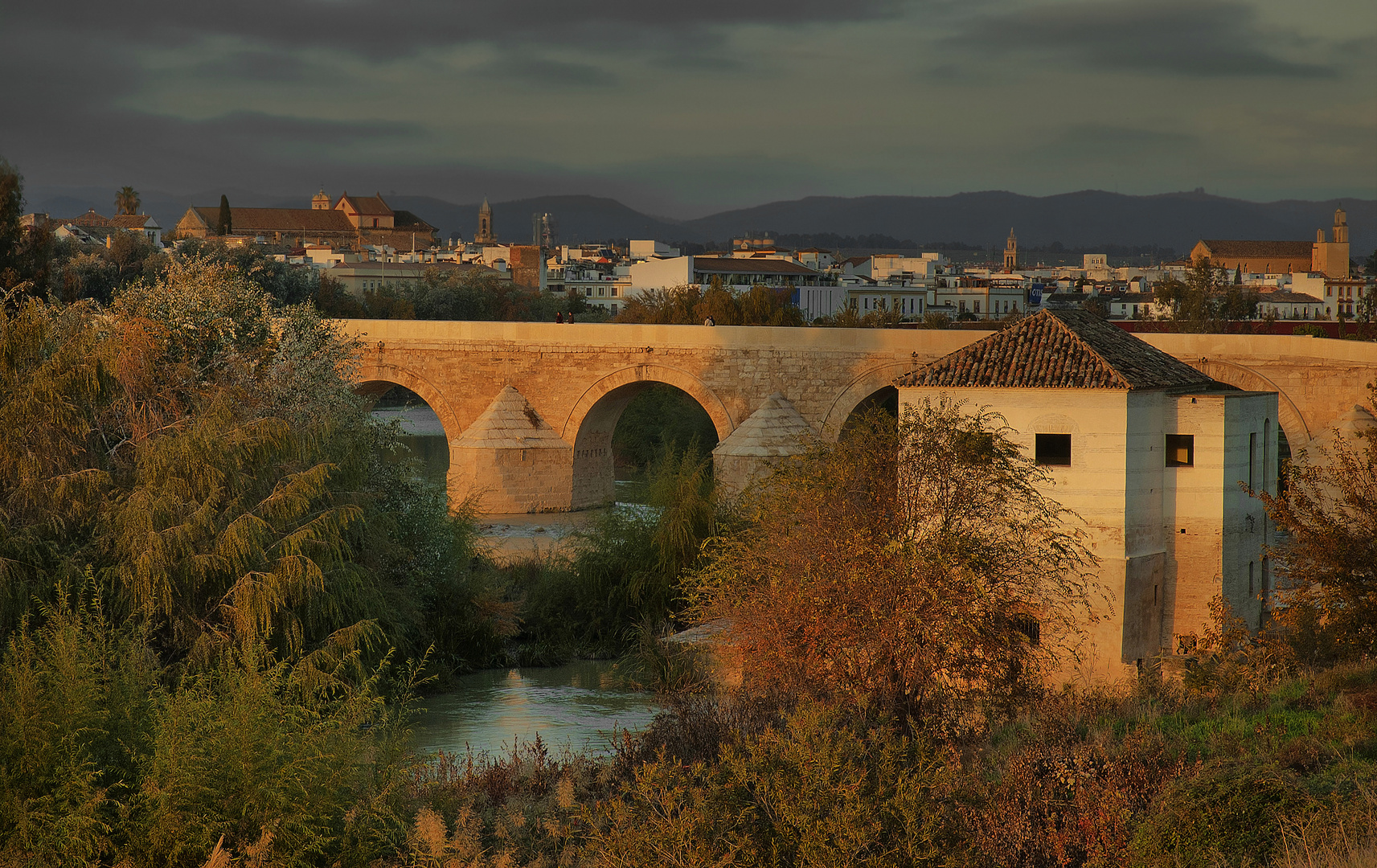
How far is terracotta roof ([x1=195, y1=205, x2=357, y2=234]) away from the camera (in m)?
107

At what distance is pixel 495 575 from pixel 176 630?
6.96 meters

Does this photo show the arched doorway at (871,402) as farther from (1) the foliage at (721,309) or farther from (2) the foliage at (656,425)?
(1) the foliage at (721,309)

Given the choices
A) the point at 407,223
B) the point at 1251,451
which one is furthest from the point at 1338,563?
the point at 407,223

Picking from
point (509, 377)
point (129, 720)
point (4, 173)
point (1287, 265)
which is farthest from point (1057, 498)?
point (1287, 265)

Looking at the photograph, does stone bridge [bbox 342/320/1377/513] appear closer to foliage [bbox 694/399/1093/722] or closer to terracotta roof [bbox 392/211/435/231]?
foliage [bbox 694/399/1093/722]

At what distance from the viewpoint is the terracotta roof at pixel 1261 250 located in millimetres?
101438

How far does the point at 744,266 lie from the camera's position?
202ft

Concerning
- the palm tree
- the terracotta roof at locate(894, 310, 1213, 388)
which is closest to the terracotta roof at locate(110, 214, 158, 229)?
the palm tree

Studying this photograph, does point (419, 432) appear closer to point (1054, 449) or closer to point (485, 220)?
point (1054, 449)

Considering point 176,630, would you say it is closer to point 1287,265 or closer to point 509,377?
point 509,377

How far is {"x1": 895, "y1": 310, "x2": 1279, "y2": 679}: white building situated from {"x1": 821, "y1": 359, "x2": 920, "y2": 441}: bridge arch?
26.3 ft

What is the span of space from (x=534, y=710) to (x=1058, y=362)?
6246 millimetres

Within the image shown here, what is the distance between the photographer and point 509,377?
24547 mm

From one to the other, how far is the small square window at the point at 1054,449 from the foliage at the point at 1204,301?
26.5 meters
